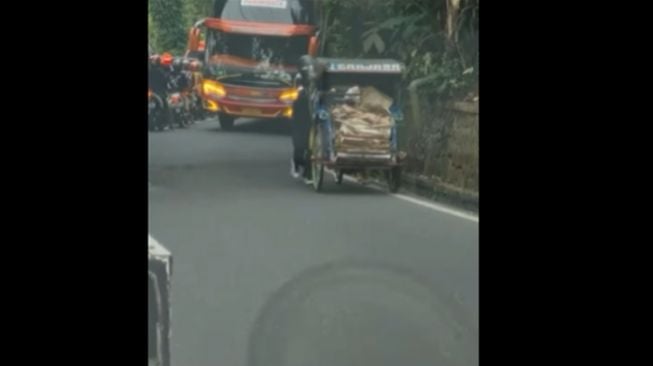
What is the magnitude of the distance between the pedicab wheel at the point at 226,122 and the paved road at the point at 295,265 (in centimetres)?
2

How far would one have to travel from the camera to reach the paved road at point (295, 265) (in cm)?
410

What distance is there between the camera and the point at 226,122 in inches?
169

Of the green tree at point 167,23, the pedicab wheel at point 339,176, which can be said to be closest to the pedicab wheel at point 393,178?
the pedicab wheel at point 339,176

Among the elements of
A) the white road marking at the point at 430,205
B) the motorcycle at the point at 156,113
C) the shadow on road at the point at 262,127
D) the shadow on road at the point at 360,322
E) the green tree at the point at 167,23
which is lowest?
the shadow on road at the point at 360,322

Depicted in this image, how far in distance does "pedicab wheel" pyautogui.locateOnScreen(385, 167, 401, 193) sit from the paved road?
3 centimetres

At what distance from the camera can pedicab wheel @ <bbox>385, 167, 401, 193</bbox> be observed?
169 inches

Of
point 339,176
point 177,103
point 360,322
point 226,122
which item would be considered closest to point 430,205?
point 339,176

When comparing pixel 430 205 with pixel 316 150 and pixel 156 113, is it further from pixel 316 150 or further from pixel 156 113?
pixel 156 113

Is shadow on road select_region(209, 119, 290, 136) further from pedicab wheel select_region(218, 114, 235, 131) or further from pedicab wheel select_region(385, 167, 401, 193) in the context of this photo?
pedicab wheel select_region(385, 167, 401, 193)

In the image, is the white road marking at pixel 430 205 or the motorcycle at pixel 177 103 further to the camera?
the white road marking at pixel 430 205

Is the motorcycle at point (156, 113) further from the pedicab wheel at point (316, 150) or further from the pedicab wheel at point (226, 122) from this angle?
the pedicab wheel at point (316, 150)
